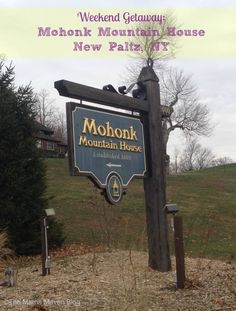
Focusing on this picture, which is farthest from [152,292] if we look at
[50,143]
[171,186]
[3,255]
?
[50,143]

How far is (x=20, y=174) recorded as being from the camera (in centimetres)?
1211

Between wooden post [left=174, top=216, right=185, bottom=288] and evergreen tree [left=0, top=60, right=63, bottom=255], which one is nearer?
wooden post [left=174, top=216, right=185, bottom=288]

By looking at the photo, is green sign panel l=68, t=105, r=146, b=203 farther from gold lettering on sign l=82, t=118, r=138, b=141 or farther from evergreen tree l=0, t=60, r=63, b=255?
evergreen tree l=0, t=60, r=63, b=255

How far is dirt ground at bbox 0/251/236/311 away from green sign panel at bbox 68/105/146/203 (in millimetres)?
1126

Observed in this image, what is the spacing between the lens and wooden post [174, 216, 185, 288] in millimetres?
6934

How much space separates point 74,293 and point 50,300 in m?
0.51

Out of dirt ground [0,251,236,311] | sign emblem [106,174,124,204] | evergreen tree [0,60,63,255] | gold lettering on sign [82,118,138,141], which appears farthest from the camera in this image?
evergreen tree [0,60,63,255]

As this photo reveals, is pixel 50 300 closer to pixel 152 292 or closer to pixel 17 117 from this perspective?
pixel 152 292

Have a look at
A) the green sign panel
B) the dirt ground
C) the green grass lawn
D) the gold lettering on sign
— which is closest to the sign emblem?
the green sign panel

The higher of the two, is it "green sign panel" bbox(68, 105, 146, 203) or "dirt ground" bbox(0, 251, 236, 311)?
"green sign panel" bbox(68, 105, 146, 203)

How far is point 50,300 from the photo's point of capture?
6.35 m

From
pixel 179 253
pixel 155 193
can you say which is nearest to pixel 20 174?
pixel 155 193

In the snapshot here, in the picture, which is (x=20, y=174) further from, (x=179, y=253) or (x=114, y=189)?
(x=179, y=253)

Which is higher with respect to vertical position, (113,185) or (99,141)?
(99,141)
